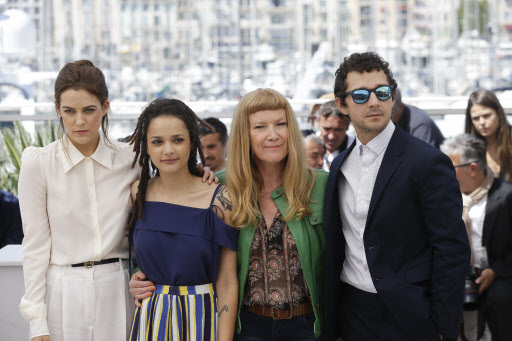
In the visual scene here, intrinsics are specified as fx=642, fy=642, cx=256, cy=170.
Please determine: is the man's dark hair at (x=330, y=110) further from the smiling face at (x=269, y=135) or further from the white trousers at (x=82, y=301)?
the white trousers at (x=82, y=301)

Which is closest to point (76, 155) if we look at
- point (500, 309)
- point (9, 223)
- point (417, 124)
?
point (9, 223)

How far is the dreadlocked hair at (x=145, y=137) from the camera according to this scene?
99.5 inches

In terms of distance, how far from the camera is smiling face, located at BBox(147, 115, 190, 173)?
96.7 inches

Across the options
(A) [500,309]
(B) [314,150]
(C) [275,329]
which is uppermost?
(B) [314,150]

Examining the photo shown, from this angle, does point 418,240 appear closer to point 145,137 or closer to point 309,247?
point 309,247

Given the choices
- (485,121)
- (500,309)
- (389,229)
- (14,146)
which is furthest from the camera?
(14,146)

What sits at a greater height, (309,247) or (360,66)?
(360,66)

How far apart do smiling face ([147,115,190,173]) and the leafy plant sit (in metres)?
3.86

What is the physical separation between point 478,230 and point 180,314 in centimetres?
194

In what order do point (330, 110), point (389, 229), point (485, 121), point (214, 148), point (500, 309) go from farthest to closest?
point (330, 110) → point (485, 121) → point (214, 148) → point (500, 309) → point (389, 229)

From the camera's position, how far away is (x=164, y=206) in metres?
2.49

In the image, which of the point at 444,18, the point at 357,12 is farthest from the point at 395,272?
the point at 357,12

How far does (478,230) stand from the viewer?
11.8ft

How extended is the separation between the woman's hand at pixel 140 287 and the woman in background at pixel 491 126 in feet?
10.1
